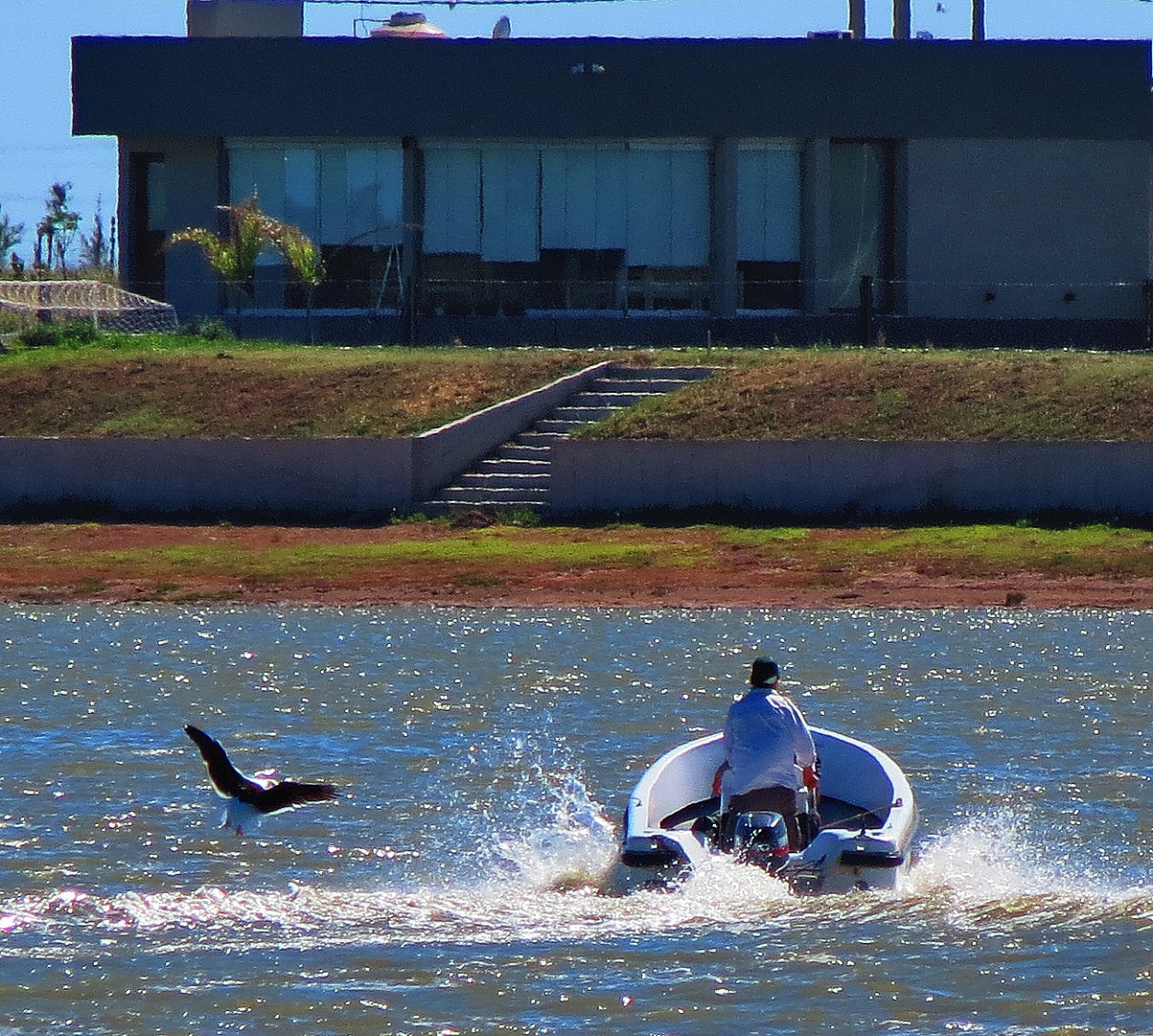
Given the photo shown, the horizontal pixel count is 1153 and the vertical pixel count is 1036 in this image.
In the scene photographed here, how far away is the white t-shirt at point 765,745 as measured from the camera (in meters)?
11.6

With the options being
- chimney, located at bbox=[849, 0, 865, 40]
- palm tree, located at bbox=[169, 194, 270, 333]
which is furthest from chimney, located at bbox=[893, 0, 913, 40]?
palm tree, located at bbox=[169, 194, 270, 333]

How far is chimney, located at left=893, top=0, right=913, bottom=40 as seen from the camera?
44531 mm

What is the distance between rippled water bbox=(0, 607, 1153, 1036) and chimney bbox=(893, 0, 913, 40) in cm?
2473

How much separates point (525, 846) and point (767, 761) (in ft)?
7.56

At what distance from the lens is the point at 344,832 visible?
13.6m

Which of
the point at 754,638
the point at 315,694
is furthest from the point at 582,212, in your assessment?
the point at 315,694

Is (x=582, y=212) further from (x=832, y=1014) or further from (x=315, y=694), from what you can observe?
(x=832, y=1014)

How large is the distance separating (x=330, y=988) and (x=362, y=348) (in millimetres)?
26097

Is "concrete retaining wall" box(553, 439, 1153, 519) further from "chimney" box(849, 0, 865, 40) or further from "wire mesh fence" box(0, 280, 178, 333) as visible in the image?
"chimney" box(849, 0, 865, 40)

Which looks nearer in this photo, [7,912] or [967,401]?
[7,912]

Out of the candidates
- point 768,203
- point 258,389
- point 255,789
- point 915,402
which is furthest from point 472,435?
point 255,789

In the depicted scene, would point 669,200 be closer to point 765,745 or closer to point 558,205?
point 558,205

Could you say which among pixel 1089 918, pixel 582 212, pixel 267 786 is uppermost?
pixel 582 212

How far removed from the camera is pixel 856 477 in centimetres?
2762
